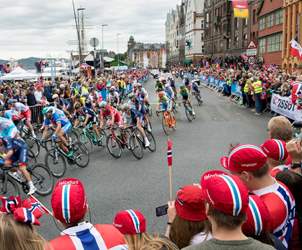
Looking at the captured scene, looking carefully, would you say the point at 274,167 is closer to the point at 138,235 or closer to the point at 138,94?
the point at 138,235

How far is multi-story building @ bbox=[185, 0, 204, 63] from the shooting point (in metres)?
102

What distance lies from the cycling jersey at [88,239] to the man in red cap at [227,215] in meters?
0.84

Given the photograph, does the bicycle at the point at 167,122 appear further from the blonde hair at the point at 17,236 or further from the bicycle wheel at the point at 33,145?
the blonde hair at the point at 17,236

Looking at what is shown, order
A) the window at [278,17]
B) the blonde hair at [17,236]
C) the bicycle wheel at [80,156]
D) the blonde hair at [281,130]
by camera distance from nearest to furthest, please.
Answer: the blonde hair at [17,236]
the blonde hair at [281,130]
the bicycle wheel at [80,156]
the window at [278,17]

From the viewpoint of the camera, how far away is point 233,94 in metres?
27.5

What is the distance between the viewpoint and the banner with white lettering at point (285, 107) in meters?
14.4

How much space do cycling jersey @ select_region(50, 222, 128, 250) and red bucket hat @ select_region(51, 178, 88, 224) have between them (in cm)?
8

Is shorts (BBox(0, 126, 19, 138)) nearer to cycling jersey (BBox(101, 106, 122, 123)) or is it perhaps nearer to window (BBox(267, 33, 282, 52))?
cycling jersey (BBox(101, 106, 122, 123))

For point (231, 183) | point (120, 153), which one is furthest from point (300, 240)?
point (120, 153)

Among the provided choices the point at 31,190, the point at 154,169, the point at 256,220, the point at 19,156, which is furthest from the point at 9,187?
the point at 256,220

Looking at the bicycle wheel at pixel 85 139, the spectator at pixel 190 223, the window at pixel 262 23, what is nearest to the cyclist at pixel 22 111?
the bicycle wheel at pixel 85 139

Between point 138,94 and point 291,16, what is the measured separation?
28.1 meters

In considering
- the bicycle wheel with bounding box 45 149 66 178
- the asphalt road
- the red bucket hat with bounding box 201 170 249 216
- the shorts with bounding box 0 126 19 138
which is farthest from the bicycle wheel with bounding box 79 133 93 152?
the red bucket hat with bounding box 201 170 249 216

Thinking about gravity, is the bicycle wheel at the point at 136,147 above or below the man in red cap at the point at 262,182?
below
